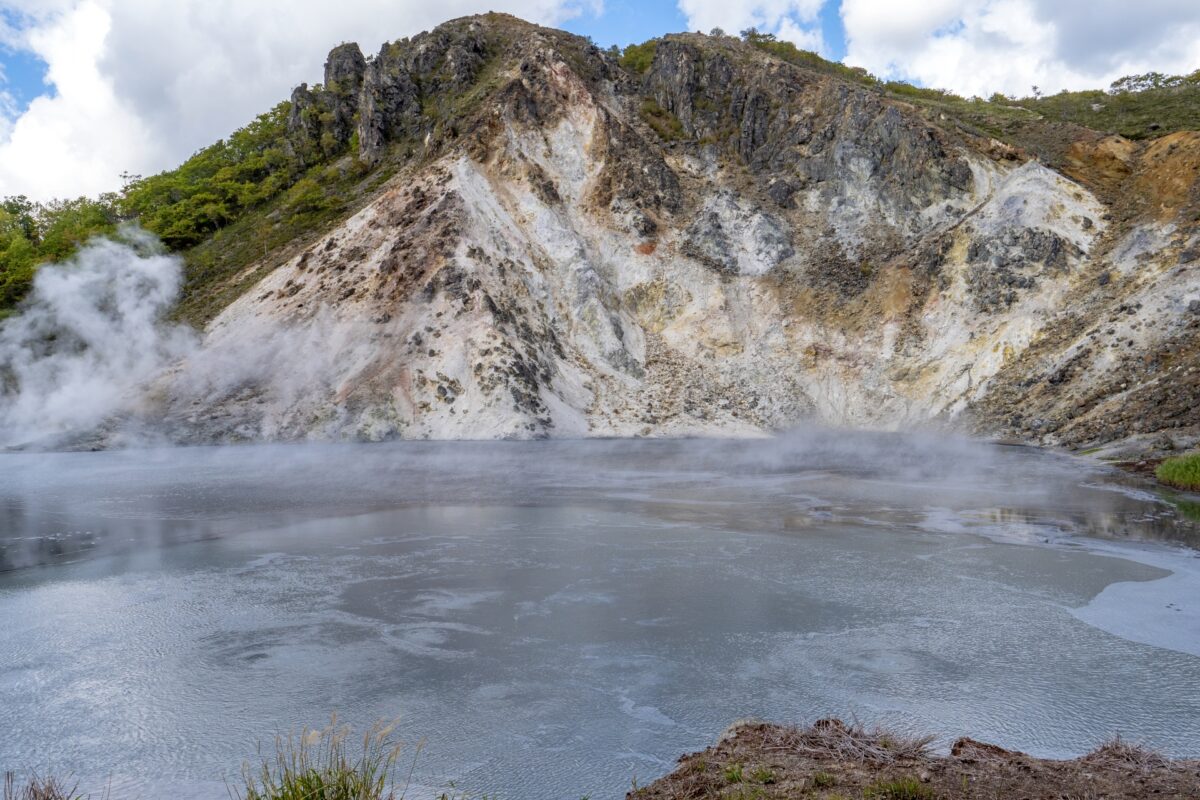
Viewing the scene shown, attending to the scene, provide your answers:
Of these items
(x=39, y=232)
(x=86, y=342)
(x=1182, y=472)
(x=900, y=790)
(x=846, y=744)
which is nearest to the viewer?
(x=900, y=790)

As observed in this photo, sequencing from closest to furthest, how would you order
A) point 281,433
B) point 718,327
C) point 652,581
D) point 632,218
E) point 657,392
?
1. point 652,581
2. point 281,433
3. point 657,392
4. point 718,327
5. point 632,218

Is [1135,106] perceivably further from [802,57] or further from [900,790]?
[900,790]

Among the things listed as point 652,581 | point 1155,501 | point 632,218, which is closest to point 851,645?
point 652,581

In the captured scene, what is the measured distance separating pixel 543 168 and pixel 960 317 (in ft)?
81.3

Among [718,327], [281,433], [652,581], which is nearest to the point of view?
[652,581]

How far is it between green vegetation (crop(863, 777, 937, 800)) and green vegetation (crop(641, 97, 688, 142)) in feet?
169

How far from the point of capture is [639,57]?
60.4m

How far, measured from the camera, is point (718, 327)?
44156mm

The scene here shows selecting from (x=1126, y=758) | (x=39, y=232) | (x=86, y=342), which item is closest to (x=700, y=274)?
(x=86, y=342)

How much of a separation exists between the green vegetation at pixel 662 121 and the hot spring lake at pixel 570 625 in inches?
1479

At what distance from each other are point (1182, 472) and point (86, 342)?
4651 centimetres

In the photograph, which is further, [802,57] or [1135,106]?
[802,57]

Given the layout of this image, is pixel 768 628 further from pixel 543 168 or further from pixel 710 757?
pixel 543 168

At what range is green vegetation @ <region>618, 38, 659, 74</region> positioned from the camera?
5931 centimetres
